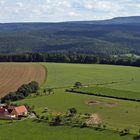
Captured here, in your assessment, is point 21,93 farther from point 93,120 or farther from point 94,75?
point 94,75

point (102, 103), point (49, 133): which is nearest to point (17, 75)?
point (102, 103)

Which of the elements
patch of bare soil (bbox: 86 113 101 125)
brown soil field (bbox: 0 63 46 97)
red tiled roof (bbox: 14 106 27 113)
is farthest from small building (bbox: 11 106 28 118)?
brown soil field (bbox: 0 63 46 97)

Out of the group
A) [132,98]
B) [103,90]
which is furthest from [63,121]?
[103,90]

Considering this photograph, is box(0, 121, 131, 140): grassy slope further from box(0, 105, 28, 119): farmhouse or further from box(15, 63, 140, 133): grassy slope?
box(0, 105, 28, 119): farmhouse

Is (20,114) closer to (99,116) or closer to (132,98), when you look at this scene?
(99,116)

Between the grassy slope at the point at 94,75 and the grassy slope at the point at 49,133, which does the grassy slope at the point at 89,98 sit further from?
the grassy slope at the point at 49,133

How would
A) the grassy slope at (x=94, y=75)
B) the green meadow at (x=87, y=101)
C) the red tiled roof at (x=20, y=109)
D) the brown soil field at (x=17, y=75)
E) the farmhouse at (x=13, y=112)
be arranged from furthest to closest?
the grassy slope at (x=94, y=75) → the brown soil field at (x=17, y=75) → the red tiled roof at (x=20, y=109) → the farmhouse at (x=13, y=112) → the green meadow at (x=87, y=101)


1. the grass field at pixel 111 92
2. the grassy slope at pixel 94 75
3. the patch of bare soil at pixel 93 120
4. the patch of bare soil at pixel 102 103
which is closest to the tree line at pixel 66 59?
the grassy slope at pixel 94 75
